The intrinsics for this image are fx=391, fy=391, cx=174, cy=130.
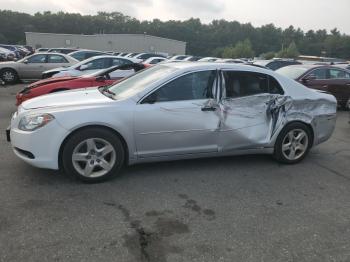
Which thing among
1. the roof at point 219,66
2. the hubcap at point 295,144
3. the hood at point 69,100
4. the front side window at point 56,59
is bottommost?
the hubcap at point 295,144

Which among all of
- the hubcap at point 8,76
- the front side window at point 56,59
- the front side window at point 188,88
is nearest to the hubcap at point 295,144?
the front side window at point 188,88

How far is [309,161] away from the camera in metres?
6.05

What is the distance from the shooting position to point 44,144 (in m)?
4.47

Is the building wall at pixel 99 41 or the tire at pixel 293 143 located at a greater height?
the building wall at pixel 99 41

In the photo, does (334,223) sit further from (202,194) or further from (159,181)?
(159,181)

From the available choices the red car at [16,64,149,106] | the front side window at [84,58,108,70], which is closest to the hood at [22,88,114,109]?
the red car at [16,64,149,106]

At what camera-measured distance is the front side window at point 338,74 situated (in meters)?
12.2

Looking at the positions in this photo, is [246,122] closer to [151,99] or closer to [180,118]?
[180,118]

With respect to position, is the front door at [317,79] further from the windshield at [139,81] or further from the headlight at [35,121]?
the headlight at [35,121]

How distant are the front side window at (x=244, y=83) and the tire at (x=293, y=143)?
691 millimetres

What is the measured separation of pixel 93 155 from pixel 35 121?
0.77m

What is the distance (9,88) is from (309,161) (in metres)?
12.5

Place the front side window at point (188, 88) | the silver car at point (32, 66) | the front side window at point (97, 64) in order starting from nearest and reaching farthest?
the front side window at point (188, 88), the front side window at point (97, 64), the silver car at point (32, 66)

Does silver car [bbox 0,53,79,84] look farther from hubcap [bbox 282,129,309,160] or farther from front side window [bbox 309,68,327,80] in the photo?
hubcap [bbox 282,129,309,160]
